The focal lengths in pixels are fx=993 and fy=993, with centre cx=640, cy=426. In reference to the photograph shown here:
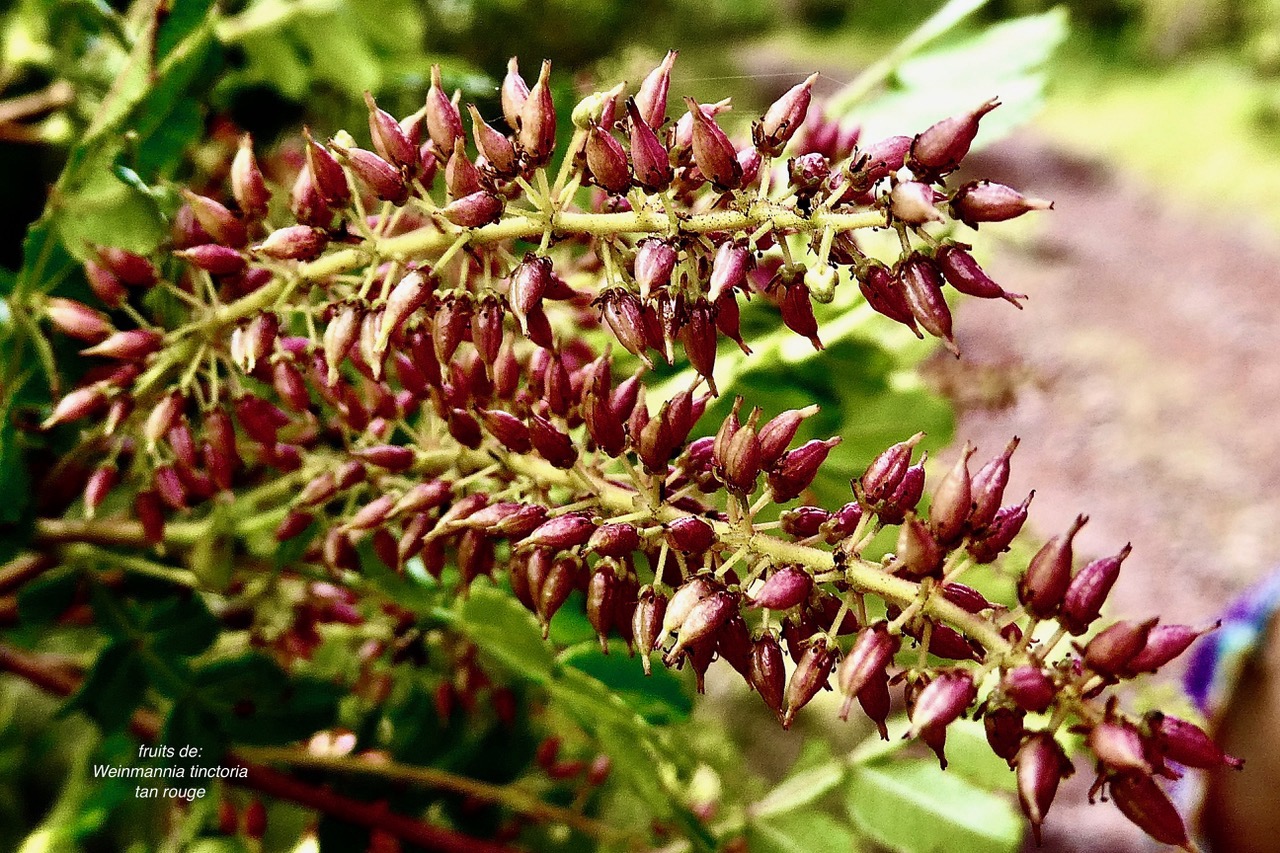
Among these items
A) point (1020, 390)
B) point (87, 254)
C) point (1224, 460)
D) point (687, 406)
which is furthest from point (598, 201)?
point (1224, 460)

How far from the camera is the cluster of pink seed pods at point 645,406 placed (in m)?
0.27

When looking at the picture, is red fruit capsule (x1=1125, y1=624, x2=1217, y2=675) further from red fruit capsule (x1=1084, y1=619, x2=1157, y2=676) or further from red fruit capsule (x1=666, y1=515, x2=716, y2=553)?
red fruit capsule (x1=666, y1=515, x2=716, y2=553)

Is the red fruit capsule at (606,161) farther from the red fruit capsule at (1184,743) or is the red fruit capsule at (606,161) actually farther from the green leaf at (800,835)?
the green leaf at (800,835)

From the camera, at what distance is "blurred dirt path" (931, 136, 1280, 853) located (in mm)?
1294

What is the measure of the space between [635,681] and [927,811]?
183mm

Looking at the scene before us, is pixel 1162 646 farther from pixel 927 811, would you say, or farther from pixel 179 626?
pixel 179 626

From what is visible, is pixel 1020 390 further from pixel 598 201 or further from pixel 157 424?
pixel 157 424

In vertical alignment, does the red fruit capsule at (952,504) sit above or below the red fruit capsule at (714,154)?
below

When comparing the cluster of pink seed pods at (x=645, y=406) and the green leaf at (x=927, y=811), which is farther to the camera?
the green leaf at (x=927, y=811)

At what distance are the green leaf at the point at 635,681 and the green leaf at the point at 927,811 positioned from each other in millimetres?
137

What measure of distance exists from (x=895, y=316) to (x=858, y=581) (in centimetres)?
8

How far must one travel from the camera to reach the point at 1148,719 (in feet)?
0.85

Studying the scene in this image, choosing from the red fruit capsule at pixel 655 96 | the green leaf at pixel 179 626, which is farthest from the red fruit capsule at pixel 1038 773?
the green leaf at pixel 179 626

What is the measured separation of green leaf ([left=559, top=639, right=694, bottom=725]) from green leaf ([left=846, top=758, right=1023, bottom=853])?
0.14 metres
